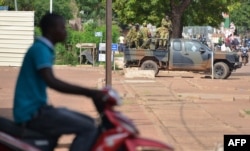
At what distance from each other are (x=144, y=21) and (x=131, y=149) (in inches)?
1177

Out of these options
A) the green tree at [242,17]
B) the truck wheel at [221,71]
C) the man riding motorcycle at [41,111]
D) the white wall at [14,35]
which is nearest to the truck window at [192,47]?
the truck wheel at [221,71]

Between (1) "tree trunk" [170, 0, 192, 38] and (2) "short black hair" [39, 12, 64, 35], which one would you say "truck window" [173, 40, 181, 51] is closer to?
(1) "tree trunk" [170, 0, 192, 38]

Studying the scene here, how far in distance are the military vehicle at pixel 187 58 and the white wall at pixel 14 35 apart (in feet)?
21.7

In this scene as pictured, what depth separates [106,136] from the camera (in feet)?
16.7

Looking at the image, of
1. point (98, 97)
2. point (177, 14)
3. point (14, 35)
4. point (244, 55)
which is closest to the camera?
point (98, 97)

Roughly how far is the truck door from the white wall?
27.6ft

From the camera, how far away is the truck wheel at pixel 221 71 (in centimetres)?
2780

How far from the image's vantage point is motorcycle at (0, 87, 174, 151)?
507 cm

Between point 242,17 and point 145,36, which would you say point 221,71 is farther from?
point 242,17

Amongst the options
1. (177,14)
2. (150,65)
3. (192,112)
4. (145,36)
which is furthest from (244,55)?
(192,112)

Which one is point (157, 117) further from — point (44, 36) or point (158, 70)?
point (158, 70)

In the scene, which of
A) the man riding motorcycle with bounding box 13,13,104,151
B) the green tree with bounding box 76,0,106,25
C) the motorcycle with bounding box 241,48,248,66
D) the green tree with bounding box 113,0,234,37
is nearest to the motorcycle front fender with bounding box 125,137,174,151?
the man riding motorcycle with bounding box 13,13,104,151

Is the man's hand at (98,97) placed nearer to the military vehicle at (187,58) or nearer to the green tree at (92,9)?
the military vehicle at (187,58)

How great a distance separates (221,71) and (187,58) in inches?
61.1
